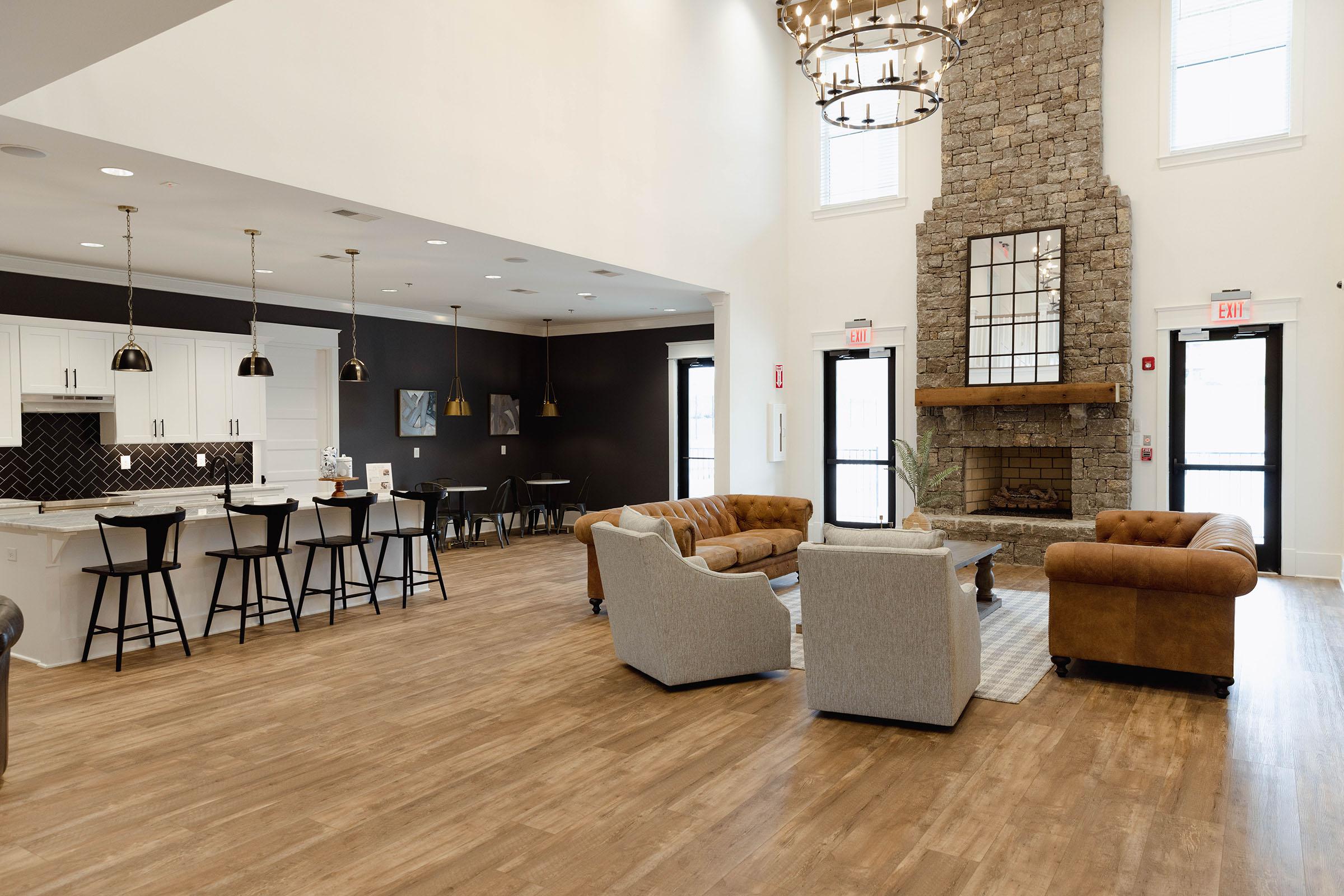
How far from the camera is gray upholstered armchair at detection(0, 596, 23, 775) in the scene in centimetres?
342

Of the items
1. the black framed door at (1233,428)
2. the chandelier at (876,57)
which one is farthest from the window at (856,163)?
the black framed door at (1233,428)

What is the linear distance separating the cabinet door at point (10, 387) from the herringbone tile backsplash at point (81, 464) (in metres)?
0.34

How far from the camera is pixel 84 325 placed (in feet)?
25.4

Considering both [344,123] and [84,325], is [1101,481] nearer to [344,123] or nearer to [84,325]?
[344,123]

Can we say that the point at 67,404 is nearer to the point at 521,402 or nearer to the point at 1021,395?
the point at 521,402

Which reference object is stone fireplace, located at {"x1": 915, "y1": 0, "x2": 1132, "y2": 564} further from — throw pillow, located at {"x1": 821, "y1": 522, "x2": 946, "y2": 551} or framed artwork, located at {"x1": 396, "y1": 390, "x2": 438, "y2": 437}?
framed artwork, located at {"x1": 396, "y1": 390, "x2": 438, "y2": 437}

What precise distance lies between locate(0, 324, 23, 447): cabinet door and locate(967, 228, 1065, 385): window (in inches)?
353

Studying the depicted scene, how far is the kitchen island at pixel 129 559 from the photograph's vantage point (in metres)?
5.48

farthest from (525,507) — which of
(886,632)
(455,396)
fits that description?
(886,632)

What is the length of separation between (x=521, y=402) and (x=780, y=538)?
620 cm

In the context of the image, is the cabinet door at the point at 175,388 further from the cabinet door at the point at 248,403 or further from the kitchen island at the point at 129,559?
the kitchen island at the point at 129,559

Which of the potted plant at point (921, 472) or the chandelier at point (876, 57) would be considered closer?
the chandelier at point (876, 57)

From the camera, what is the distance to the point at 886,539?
172 inches

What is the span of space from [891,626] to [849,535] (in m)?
0.53
